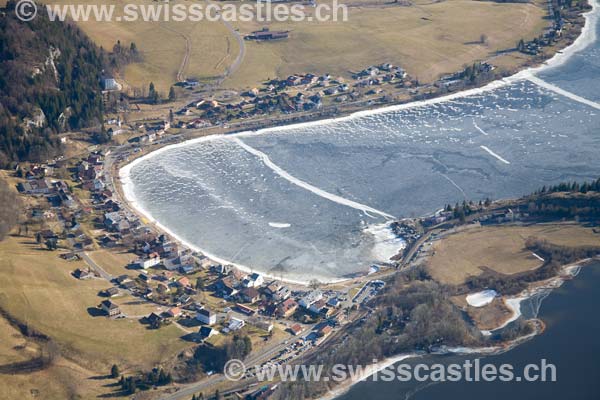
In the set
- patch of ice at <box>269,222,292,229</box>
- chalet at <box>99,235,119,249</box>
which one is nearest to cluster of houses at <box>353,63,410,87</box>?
patch of ice at <box>269,222,292,229</box>

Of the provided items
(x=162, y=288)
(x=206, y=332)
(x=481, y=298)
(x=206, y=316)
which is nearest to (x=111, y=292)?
(x=162, y=288)

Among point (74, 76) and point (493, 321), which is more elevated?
point (74, 76)

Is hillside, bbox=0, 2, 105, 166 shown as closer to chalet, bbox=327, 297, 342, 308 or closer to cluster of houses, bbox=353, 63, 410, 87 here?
cluster of houses, bbox=353, 63, 410, 87

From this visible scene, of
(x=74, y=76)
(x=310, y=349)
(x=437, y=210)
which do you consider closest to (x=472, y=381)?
(x=310, y=349)

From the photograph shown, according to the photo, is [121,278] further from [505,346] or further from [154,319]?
[505,346]

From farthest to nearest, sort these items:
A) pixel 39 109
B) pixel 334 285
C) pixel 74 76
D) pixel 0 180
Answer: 1. pixel 74 76
2. pixel 39 109
3. pixel 0 180
4. pixel 334 285

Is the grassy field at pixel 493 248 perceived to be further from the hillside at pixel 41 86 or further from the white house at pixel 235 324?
the hillside at pixel 41 86

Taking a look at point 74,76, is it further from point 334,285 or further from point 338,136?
point 334,285
